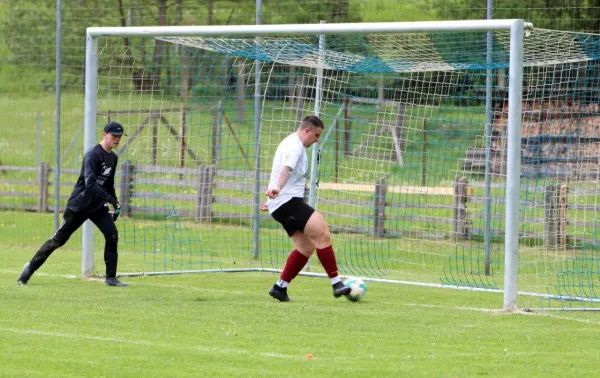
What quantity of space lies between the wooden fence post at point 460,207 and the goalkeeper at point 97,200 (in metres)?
4.99

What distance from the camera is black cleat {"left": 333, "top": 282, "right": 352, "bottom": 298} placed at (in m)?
11.9

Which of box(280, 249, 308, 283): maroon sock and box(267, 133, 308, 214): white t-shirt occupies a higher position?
box(267, 133, 308, 214): white t-shirt

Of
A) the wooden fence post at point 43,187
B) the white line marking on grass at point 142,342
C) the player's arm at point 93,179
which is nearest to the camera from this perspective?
the white line marking on grass at point 142,342

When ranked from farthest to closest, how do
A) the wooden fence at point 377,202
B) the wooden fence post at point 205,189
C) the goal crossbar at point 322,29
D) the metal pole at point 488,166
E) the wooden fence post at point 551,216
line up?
the wooden fence post at point 205,189
the wooden fence at point 377,202
the wooden fence post at point 551,216
the metal pole at point 488,166
the goal crossbar at point 322,29

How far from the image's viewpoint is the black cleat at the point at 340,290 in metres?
11.9

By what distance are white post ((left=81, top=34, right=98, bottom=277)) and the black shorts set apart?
2910 millimetres

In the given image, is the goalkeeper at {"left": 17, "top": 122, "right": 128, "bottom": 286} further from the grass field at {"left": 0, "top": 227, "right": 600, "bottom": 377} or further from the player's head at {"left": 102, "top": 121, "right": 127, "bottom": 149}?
the grass field at {"left": 0, "top": 227, "right": 600, "bottom": 377}

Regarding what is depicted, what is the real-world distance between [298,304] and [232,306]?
73 cm

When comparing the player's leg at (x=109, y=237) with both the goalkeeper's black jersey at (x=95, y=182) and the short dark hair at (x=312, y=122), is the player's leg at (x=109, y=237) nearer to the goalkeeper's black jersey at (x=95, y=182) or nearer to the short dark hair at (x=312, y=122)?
the goalkeeper's black jersey at (x=95, y=182)

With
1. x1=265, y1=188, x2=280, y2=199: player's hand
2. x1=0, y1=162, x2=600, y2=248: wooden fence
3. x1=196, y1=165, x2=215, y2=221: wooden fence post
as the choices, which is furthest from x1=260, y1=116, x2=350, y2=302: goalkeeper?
x1=196, y1=165, x2=215, y2=221: wooden fence post

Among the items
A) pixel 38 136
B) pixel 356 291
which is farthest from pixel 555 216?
pixel 38 136

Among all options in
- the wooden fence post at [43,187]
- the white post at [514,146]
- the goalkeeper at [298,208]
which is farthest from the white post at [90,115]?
the wooden fence post at [43,187]

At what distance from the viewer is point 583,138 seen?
1486 centimetres

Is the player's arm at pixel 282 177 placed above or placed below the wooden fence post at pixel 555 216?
above
